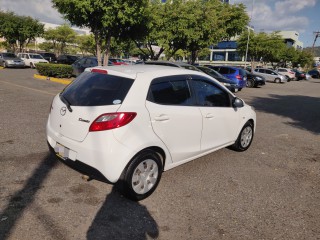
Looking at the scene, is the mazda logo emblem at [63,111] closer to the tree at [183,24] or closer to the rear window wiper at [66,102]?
the rear window wiper at [66,102]

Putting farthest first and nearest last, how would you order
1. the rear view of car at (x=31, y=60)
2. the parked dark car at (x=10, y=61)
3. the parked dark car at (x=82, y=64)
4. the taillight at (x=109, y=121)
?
the rear view of car at (x=31, y=60), the parked dark car at (x=10, y=61), the parked dark car at (x=82, y=64), the taillight at (x=109, y=121)

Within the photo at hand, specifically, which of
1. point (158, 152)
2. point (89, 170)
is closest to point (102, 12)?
point (158, 152)

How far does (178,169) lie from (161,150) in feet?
3.46

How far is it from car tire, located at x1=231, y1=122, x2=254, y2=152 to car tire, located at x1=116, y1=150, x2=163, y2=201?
225 centimetres

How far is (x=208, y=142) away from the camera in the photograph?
175 inches

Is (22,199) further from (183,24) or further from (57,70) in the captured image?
(183,24)

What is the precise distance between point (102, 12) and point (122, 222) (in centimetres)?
1211

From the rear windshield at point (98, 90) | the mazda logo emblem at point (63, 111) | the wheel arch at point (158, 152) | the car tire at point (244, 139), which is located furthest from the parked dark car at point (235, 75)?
the mazda logo emblem at point (63, 111)

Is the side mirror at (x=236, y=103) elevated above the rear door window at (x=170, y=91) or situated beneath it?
situated beneath

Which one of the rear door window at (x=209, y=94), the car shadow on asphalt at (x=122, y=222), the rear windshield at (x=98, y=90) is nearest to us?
the car shadow on asphalt at (x=122, y=222)

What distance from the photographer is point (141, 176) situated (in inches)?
139

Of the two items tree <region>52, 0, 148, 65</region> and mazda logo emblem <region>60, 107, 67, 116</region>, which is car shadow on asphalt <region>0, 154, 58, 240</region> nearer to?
mazda logo emblem <region>60, 107, 67, 116</region>

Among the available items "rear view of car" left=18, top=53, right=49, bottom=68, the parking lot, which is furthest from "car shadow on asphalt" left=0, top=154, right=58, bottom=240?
"rear view of car" left=18, top=53, right=49, bottom=68

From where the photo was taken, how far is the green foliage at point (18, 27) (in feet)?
96.1
